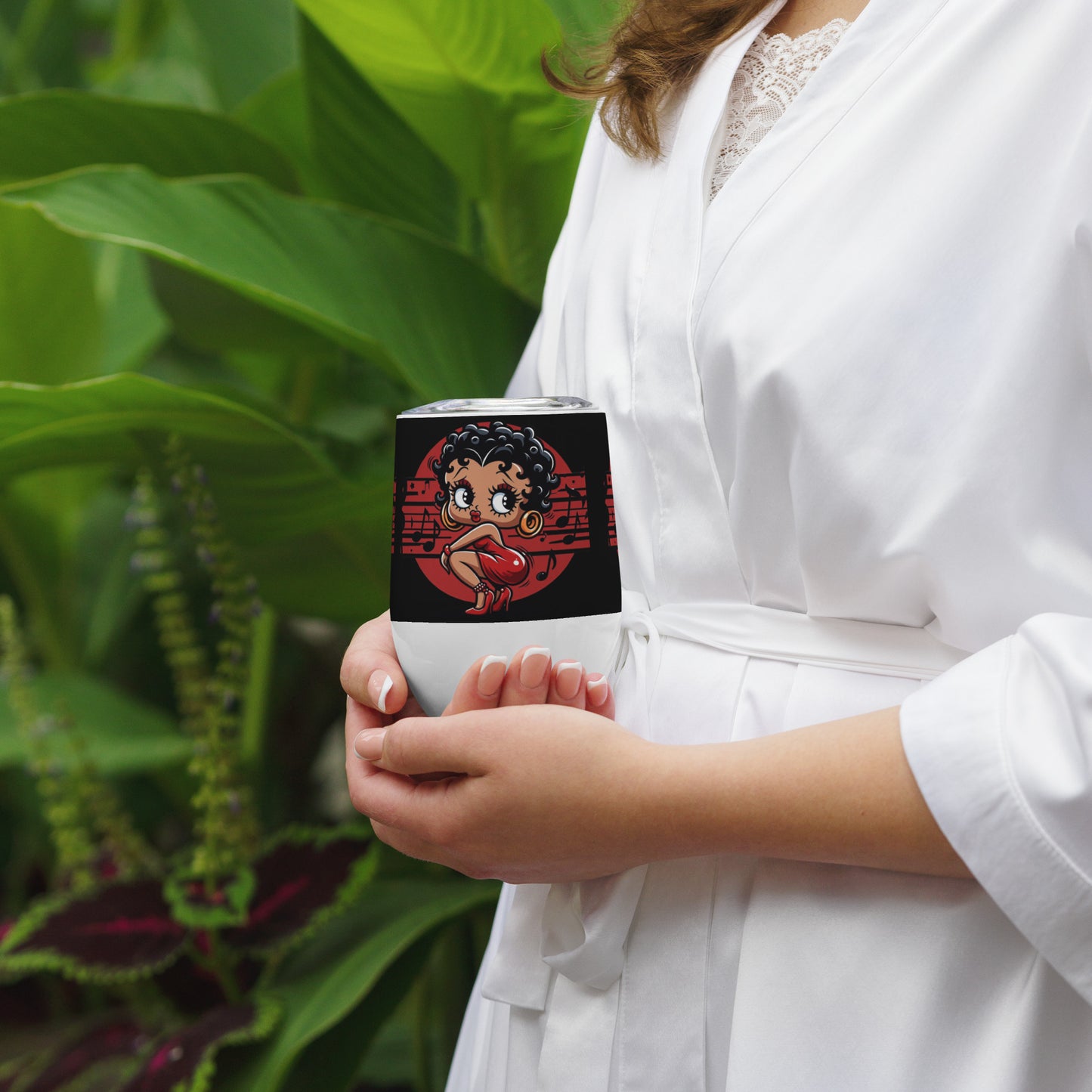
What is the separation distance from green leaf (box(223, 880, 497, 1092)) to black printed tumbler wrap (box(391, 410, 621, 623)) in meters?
0.54

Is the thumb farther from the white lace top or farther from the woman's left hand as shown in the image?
the white lace top

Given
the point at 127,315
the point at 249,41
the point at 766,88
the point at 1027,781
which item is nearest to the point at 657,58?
the point at 766,88

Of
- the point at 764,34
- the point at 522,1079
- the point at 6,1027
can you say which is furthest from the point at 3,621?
the point at 764,34

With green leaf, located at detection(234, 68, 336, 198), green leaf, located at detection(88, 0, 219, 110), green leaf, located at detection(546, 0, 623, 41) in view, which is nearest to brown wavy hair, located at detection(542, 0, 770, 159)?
green leaf, located at detection(546, 0, 623, 41)

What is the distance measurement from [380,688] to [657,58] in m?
0.37

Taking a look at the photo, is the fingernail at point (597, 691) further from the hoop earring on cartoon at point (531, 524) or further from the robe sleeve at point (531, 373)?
the robe sleeve at point (531, 373)

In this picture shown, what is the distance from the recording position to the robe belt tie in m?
0.48

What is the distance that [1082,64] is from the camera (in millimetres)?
430

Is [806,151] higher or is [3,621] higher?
[806,151]

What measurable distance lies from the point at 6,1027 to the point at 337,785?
50cm

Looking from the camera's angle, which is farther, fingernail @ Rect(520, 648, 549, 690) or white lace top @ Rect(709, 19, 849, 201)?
white lace top @ Rect(709, 19, 849, 201)

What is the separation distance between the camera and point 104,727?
115 centimetres

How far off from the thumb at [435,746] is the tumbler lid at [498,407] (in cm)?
12

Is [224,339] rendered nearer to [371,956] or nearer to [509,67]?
[509,67]
